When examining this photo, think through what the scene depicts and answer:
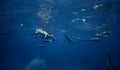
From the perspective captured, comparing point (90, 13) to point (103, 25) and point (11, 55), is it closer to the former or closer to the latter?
point (103, 25)

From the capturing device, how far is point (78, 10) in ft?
94.4

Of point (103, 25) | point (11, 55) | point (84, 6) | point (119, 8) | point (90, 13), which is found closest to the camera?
point (84, 6)

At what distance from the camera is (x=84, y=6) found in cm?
2672

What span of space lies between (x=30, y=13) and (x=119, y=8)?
43.5 ft

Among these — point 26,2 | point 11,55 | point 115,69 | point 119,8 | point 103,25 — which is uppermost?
point 26,2

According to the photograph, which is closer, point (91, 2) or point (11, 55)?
point (91, 2)

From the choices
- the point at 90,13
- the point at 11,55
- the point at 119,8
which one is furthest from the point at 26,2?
the point at 11,55

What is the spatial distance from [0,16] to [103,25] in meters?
19.5

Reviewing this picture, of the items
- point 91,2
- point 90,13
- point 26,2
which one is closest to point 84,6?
point 91,2

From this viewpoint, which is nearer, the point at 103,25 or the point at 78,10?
the point at 78,10

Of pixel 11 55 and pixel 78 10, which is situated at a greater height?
pixel 78 10

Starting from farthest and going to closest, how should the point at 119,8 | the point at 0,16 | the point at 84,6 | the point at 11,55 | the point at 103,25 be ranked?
the point at 11,55, the point at 103,25, the point at 0,16, the point at 119,8, the point at 84,6

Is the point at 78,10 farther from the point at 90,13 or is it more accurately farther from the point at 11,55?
the point at 11,55

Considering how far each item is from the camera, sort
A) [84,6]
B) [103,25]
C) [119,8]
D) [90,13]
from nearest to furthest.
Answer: [84,6]
[119,8]
[90,13]
[103,25]
